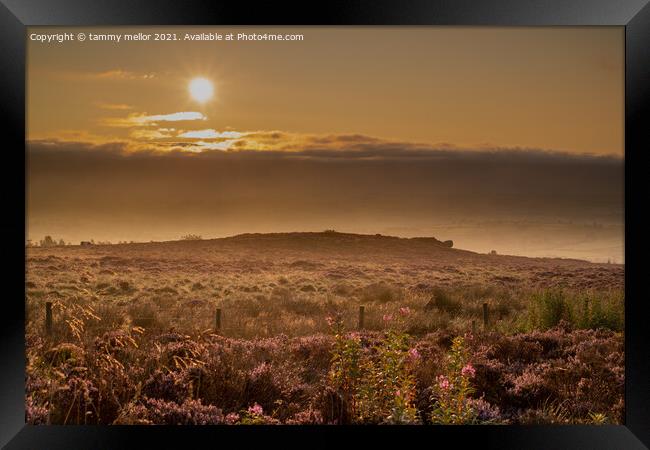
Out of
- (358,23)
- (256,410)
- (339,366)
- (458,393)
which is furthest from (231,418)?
(358,23)

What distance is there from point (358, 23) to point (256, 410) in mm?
3876

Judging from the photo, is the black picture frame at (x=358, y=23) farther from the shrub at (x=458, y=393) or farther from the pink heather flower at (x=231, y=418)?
the pink heather flower at (x=231, y=418)

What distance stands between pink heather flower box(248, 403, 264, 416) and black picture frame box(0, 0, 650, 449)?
375 millimetres

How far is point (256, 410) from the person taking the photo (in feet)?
19.4

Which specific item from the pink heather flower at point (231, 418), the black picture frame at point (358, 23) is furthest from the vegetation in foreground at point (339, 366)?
the black picture frame at point (358, 23)

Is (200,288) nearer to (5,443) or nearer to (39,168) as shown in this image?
(39,168)

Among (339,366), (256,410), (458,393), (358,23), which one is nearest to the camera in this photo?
(358,23)

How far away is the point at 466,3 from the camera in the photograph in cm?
533

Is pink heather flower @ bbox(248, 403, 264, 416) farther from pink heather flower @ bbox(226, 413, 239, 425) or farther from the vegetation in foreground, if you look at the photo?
pink heather flower @ bbox(226, 413, 239, 425)

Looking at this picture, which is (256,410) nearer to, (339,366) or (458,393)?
(339,366)

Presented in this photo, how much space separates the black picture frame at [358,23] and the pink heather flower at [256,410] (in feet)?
1.23

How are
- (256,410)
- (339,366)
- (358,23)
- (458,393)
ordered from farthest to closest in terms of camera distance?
(256,410) < (339,366) < (458,393) < (358,23)

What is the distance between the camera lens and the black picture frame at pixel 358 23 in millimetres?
5340

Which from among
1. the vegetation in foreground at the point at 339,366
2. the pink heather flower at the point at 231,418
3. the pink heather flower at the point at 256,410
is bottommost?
the pink heather flower at the point at 231,418
